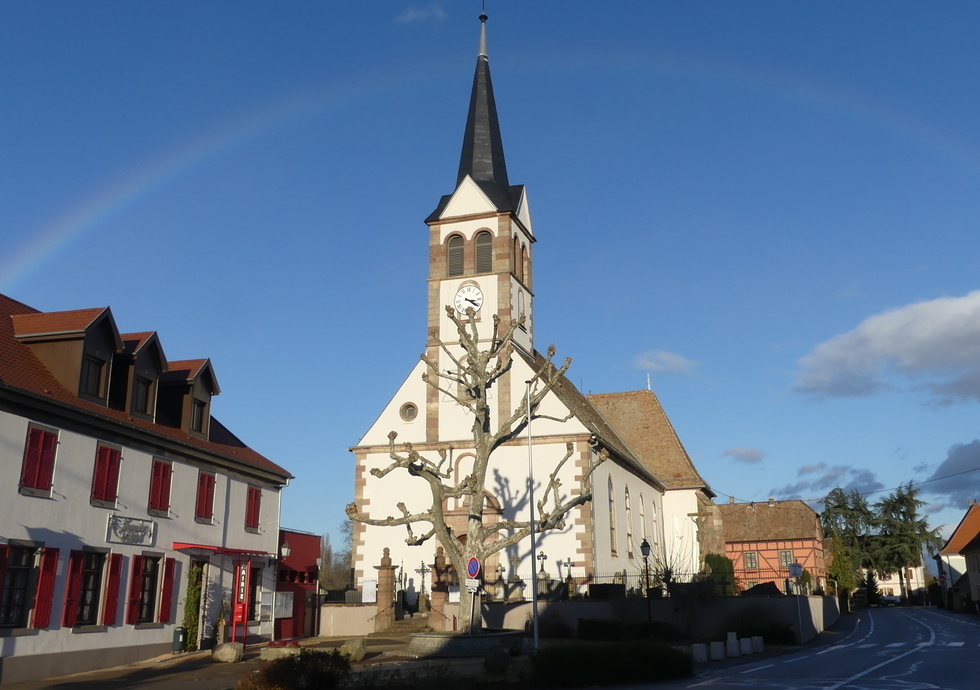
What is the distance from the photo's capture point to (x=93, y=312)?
22.6 metres

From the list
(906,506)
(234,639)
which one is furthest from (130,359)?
(906,506)

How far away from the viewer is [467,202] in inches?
1587

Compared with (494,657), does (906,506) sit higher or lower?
higher

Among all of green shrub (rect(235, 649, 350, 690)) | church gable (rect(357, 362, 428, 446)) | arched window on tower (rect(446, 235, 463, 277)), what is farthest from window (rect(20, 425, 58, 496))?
arched window on tower (rect(446, 235, 463, 277))

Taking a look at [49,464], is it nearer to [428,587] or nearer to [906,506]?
[428,587]

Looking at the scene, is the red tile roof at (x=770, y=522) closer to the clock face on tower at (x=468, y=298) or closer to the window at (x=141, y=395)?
the clock face on tower at (x=468, y=298)

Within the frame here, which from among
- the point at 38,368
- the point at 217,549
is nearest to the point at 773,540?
the point at 217,549

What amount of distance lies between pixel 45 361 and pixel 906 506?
303 ft

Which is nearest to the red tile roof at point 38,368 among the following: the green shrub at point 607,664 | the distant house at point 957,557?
the green shrub at point 607,664

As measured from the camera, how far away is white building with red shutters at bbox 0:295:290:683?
19.3 meters

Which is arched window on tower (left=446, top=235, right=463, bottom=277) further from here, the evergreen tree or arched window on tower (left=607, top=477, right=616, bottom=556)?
the evergreen tree

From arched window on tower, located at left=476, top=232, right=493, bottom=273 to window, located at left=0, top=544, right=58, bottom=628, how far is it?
74.5 feet

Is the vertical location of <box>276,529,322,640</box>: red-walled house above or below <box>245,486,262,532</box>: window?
below

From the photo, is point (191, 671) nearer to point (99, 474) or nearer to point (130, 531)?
point (130, 531)
